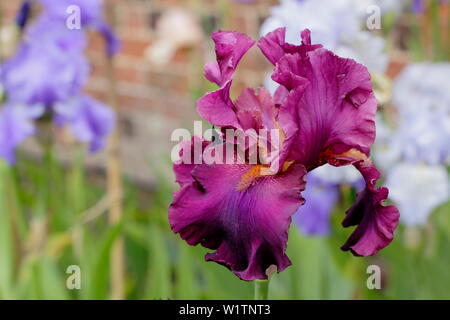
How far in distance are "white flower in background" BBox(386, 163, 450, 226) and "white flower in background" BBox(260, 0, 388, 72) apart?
0.20 meters

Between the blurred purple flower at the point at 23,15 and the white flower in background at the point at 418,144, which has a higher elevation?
the blurred purple flower at the point at 23,15

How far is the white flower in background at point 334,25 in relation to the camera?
69cm

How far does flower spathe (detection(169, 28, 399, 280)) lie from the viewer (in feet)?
1.38

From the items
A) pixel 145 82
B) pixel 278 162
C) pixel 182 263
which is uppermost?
pixel 145 82

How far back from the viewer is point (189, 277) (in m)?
0.89

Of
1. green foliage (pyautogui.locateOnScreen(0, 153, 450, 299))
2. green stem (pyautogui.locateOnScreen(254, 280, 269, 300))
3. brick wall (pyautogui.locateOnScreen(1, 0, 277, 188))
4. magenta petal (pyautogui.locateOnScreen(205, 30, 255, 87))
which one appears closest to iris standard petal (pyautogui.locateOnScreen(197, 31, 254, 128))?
magenta petal (pyautogui.locateOnScreen(205, 30, 255, 87))

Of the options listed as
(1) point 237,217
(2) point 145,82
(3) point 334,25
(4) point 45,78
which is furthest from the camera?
(2) point 145,82

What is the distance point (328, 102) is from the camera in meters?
0.45

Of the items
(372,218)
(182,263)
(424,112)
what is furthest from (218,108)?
(424,112)

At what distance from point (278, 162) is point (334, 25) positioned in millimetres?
362

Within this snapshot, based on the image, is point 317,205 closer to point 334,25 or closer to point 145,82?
point 334,25

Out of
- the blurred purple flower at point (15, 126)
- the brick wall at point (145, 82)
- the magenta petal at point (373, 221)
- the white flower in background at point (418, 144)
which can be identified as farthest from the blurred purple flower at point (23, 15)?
the brick wall at point (145, 82)

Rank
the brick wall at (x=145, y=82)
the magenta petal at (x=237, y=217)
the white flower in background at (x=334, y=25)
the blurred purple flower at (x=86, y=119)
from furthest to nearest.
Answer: the brick wall at (x=145, y=82) < the blurred purple flower at (x=86, y=119) < the white flower in background at (x=334, y=25) < the magenta petal at (x=237, y=217)

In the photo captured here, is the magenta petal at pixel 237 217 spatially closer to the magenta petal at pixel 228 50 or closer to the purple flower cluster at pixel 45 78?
the magenta petal at pixel 228 50
